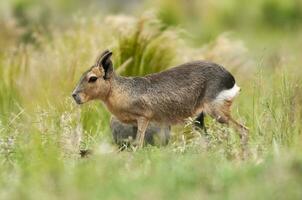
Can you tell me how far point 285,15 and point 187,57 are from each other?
1719 centimetres

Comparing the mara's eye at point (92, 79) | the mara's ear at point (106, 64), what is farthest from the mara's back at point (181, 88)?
the mara's eye at point (92, 79)

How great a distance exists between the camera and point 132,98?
1053 cm

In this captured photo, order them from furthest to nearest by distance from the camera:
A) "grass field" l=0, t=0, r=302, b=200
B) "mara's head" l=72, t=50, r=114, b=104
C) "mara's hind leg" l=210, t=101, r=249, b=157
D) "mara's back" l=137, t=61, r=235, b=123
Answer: "mara's back" l=137, t=61, r=235, b=123
"mara's hind leg" l=210, t=101, r=249, b=157
"mara's head" l=72, t=50, r=114, b=104
"grass field" l=0, t=0, r=302, b=200

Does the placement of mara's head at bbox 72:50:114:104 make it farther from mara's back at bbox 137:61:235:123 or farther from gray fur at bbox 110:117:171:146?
gray fur at bbox 110:117:171:146

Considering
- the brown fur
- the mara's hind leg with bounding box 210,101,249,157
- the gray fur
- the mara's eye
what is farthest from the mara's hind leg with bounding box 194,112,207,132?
the mara's eye

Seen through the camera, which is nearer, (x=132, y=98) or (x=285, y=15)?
(x=132, y=98)

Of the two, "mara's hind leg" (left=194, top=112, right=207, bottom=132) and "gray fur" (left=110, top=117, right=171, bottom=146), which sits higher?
"mara's hind leg" (left=194, top=112, right=207, bottom=132)

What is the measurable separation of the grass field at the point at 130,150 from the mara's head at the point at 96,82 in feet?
0.70

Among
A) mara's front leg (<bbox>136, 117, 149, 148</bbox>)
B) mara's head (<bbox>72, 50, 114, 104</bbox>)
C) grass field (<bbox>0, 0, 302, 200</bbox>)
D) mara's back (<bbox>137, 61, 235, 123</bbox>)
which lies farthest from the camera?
mara's back (<bbox>137, 61, 235, 123</bbox>)

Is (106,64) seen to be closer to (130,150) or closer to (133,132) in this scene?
(133,132)

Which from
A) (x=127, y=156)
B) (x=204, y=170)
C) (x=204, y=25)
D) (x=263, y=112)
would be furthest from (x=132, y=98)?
(x=204, y=25)

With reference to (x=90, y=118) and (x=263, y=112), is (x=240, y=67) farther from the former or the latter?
(x=263, y=112)

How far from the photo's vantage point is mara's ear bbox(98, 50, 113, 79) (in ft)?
33.9

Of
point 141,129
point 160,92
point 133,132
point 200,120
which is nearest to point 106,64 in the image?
point 160,92
